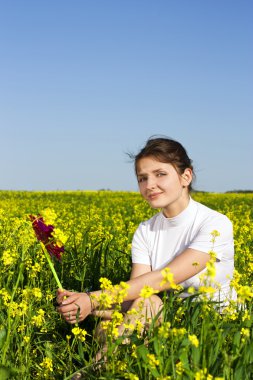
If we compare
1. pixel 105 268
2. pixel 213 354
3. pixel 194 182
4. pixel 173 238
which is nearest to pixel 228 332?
pixel 213 354

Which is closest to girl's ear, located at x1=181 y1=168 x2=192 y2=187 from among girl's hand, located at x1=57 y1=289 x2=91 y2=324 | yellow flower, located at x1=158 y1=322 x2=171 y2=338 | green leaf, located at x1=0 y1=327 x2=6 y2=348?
girl's hand, located at x1=57 y1=289 x2=91 y2=324

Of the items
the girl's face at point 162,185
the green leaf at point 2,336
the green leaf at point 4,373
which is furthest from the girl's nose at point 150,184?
the green leaf at point 4,373

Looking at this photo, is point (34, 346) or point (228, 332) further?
point (34, 346)

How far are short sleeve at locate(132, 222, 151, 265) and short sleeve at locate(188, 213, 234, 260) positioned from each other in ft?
1.54

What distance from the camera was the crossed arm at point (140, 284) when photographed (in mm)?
3678

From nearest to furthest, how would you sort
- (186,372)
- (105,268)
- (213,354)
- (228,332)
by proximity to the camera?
(186,372) < (213,354) < (228,332) < (105,268)

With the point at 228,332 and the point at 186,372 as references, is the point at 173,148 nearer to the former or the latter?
the point at 228,332

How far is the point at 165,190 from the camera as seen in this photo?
428cm

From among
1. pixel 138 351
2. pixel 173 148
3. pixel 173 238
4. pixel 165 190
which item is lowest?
pixel 138 351

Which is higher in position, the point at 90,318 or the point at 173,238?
the point at 173,238

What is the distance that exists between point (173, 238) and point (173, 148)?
64 centimetres

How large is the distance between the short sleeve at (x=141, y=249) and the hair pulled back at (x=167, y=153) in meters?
0.52

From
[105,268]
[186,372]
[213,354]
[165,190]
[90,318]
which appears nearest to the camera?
[186,372]

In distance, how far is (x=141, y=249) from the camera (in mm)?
4504
